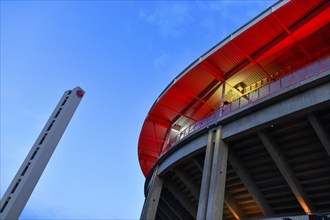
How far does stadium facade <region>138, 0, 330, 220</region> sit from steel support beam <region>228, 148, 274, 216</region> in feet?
0.16

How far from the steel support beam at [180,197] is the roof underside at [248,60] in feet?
14.3

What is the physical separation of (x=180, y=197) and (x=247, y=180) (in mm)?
5981


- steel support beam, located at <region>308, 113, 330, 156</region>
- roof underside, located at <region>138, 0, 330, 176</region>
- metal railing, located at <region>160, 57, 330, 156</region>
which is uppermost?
roof underside, located at <region>138, 0, 330, 176</region>

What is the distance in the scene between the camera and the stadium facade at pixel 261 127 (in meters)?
12.6

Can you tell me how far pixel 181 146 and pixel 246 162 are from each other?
3867 millimetres

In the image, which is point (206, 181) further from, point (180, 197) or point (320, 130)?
point (180, 197)

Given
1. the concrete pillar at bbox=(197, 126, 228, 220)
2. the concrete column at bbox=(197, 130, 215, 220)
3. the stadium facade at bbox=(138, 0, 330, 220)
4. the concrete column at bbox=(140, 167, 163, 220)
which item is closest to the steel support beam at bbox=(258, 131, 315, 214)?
the stadium facade at bbox=(138, 0, 330, 220)

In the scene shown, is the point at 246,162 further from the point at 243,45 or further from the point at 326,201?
the point at 243,45

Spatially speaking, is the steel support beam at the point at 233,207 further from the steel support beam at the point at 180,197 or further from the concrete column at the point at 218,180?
the concrete column at the point at 218,180

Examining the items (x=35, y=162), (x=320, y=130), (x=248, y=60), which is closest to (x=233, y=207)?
(x=320, y=130)

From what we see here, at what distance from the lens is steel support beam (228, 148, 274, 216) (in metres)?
15.0

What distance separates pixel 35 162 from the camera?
1639cm

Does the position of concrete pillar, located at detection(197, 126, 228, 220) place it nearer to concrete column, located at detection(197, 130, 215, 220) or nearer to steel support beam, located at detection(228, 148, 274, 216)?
concrete column, located at detection(197, 130, 215, 220)

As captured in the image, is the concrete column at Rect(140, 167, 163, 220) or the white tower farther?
the concrete column at Rect(140, 167, 163, 220)
